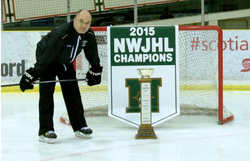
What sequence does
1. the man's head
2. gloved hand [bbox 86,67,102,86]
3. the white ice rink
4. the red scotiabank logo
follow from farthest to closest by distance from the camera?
the red scotiabank logo → gloved hand [bbox 86,67,102,86] → the man's head → the white ice rink

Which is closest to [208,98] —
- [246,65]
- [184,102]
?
[184,102]

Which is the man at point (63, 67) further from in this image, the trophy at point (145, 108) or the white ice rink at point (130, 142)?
the trophy at point (145, 108)

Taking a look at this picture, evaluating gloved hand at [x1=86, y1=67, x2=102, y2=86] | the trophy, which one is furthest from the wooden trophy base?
gloved hand at [x1=86, y1=67, x2=102, y2=86]

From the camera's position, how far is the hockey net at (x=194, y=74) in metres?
3.76

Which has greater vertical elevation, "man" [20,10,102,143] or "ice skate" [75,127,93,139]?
"man" [20,10,102,143]

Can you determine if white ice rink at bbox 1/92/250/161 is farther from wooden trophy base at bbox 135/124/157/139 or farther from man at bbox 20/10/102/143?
man at bbox 20/10/102/143

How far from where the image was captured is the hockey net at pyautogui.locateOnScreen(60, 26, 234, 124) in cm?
376

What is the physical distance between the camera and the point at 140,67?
3504mm

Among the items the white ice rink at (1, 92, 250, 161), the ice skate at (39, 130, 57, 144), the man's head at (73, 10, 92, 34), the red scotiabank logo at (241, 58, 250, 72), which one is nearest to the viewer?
the white ice rink at (1, 92, 250, 161)

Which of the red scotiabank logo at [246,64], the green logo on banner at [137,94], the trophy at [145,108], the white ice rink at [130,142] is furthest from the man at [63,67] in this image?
the red scotiabank logo at [246,64]

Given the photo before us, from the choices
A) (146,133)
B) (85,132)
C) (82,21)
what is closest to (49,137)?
(85,132)

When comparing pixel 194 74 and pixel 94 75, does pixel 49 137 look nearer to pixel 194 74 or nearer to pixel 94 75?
pixel 94 75

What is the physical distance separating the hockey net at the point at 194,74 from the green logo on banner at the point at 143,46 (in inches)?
8.4

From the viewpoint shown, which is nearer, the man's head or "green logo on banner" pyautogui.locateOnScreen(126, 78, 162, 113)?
the man's head
